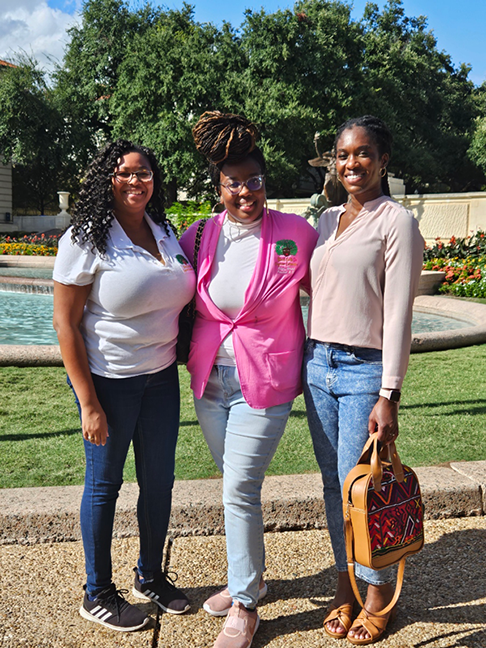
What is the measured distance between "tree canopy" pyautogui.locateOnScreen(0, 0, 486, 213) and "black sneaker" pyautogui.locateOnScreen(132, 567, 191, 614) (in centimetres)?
2594

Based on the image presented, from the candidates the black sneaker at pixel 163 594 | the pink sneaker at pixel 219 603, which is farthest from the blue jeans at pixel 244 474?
the black sneaker at pixel 163 594

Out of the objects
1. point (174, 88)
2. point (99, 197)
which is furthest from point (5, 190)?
point (99, 197)

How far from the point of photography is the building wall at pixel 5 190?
128ft

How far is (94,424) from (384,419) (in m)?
1.10

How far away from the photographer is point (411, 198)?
20734mm

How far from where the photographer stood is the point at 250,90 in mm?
28016

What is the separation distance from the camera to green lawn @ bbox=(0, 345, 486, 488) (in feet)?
12.5

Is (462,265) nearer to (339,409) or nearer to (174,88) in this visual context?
(339,409)

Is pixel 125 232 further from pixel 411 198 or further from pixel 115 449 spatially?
pixel 411 198

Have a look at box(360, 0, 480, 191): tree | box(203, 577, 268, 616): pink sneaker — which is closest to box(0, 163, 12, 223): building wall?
box(360, 0, 480, 191): tree

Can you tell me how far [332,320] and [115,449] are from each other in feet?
3.32

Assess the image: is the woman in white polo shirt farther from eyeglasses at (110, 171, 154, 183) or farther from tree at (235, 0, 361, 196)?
tree at (235, 0, 361, 196)

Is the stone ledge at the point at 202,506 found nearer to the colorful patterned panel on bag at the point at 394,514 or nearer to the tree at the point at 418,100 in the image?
the colorful patterned panel on bag at the point at 394,514

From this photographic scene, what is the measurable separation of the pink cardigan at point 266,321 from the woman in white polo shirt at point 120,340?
0.13 metres
